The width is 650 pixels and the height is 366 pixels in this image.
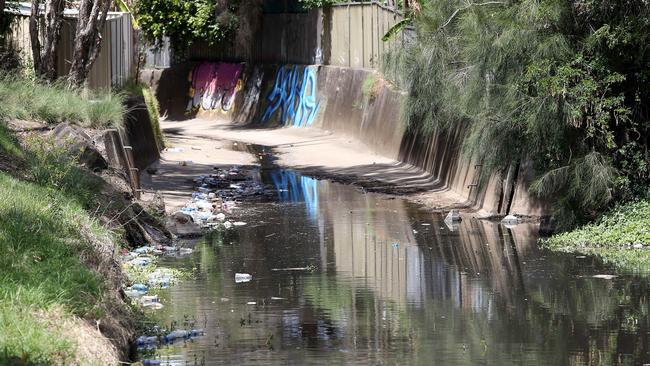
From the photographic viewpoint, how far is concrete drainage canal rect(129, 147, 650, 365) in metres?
9.36

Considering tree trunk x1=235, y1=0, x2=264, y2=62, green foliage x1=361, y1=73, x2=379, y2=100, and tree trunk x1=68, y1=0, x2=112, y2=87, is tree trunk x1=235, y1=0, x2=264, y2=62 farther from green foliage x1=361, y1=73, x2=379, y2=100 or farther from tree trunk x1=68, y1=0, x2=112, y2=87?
tree trunk x1=68, y1=0, x2=112, y2=87

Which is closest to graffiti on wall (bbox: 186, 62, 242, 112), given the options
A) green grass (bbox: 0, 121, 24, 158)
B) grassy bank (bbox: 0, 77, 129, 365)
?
grassy bank (bbox: 0, 77, 129, 365)

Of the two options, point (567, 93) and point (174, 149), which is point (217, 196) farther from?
point (174, 149)

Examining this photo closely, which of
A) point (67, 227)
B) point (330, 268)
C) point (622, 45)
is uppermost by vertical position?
point (622, 45)

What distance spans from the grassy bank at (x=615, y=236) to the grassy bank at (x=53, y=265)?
5.75m

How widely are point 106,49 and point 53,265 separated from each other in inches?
597

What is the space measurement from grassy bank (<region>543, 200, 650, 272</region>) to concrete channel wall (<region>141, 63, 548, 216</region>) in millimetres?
2053

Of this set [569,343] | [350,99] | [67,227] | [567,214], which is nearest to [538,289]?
[569,343]

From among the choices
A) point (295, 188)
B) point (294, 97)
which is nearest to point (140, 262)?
point (295, 188)

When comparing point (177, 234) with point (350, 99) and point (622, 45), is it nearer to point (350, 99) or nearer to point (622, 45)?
point (622, 45)

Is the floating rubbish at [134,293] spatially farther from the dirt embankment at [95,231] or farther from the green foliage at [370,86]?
the green foliage at [370,86]

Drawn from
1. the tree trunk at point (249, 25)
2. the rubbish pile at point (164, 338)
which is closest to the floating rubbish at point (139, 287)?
the rubbish pile at point (164, 338)

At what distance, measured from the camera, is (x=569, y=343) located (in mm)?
9742

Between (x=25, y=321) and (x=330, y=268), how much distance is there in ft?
20.4
